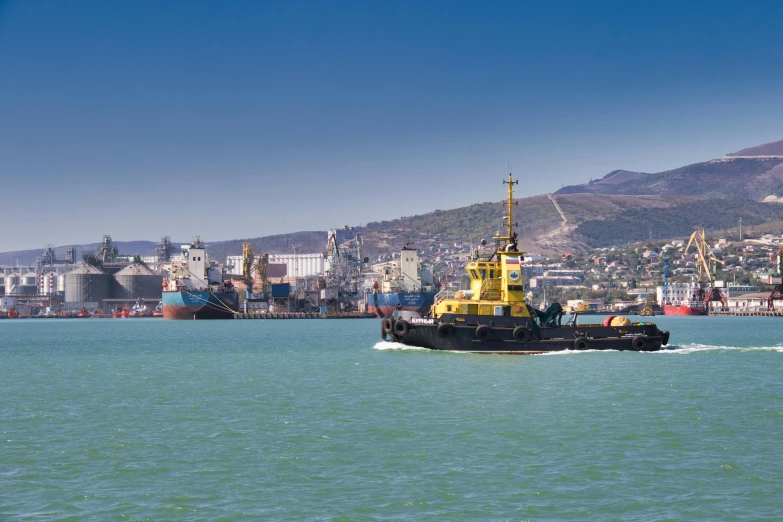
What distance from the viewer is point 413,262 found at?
154m

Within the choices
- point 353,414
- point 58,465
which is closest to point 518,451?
point 353,414

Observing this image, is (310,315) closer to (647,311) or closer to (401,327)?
(647,311)

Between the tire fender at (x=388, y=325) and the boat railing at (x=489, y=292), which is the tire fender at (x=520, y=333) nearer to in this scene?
the boat railing at (x=489, y=292)

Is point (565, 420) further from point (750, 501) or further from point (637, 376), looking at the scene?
point (637, 376)

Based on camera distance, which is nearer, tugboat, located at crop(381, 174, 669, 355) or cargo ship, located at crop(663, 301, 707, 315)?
tugboat, located at crop(381, 174, 669, 355)

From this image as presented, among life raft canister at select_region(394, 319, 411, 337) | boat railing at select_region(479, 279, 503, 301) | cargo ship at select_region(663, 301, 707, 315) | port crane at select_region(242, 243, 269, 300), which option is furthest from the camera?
cargo ship at select_region(663, 301, 707, 315)

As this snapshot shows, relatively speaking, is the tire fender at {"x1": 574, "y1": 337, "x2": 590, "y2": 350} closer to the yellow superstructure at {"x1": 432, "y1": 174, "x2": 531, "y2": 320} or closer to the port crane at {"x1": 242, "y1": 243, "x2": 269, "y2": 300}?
the yellow superstructure at {"x1": 432, "y1": 174, "x2": 531, "y2": 320}

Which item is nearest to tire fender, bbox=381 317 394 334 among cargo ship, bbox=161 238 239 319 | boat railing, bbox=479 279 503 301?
boat railing, bbox=479 279 503 301

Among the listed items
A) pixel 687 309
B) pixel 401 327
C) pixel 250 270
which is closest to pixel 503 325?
pixel 401 327

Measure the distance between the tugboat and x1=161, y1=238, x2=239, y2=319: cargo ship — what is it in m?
98.6

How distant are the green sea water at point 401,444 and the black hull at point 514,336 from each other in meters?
4.78

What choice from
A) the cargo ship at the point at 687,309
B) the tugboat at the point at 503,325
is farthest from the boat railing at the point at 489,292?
the cargo ship at the point at 687,309

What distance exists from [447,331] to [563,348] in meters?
5.88

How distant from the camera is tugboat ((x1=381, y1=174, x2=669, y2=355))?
47344 mm
